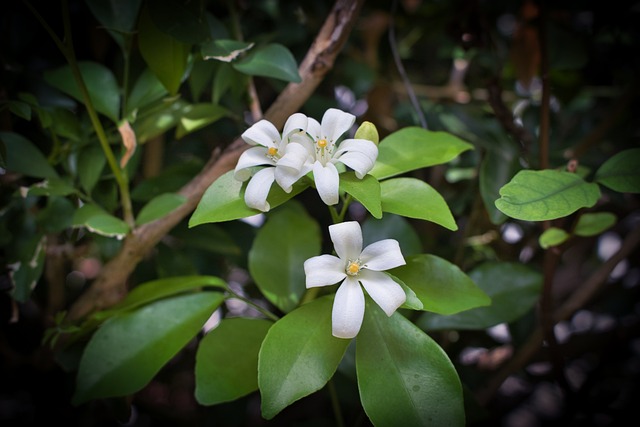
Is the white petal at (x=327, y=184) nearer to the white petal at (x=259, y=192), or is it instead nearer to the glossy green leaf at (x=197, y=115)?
the white petal at (x=259, y=192)

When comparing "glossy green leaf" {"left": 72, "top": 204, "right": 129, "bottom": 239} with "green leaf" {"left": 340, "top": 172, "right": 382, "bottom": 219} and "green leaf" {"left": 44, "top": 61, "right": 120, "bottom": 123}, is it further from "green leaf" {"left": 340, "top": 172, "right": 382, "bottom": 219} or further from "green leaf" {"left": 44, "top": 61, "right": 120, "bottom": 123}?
"green leaf" {"left": 340, "top": 172, "right": 382, "bottom": 219}

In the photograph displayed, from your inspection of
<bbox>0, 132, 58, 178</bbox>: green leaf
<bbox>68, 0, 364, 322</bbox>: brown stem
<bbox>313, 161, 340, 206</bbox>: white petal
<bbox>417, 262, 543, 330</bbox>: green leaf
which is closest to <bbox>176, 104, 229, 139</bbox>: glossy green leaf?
<bbox>68, 0, 364, 322</bbox>: brown stem

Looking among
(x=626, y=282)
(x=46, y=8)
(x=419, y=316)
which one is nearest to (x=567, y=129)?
(x=626, y=282)

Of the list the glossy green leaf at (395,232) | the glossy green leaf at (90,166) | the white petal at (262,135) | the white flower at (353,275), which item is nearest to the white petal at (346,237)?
the white flower at (353,275)

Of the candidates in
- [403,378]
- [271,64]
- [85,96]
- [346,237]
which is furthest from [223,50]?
[403,378]

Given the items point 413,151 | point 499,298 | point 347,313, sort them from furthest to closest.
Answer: point 499,298
point 413,151
point 347,313

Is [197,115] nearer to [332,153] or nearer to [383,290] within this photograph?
[332,153]

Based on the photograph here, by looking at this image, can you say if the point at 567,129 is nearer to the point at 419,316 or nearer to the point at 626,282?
the point at 626,282
